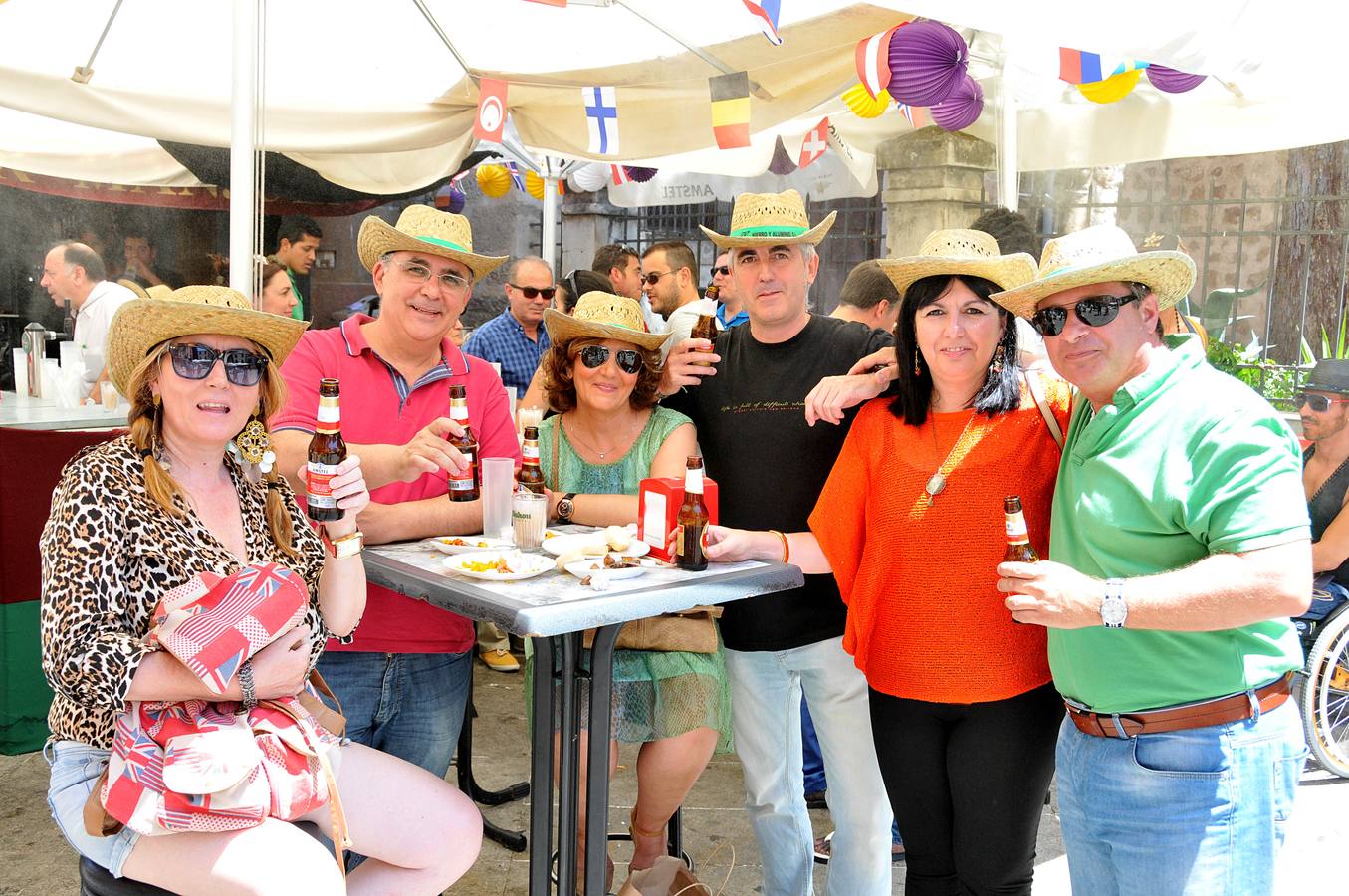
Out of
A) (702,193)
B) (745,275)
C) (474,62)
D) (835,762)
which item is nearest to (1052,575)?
(835,762)

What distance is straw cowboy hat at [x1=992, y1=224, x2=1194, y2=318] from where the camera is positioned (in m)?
2.24

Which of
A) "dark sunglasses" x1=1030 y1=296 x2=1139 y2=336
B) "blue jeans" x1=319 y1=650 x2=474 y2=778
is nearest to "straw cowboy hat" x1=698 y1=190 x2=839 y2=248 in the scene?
"dark sunglasses" x1=1030 y1=296 x2=1139 y2=336

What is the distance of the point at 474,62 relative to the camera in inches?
247

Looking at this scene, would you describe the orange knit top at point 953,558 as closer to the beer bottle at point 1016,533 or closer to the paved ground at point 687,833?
the beer bottle at point 1016,533

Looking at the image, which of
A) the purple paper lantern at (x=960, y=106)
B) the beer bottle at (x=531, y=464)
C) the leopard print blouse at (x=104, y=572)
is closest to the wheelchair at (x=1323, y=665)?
the purple paper lantern at (x=960, y=106)

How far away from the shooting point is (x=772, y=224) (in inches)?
133

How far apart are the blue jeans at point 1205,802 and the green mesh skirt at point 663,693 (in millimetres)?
1243

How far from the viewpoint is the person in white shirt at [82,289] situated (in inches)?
251

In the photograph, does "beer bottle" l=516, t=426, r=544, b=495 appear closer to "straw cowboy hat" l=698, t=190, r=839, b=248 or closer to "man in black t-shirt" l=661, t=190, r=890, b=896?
"man in black t-shirt" l=661, t=190, r=890, b=896

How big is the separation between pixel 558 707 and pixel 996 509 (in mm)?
1276

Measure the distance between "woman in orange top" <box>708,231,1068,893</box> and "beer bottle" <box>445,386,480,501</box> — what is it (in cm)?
72

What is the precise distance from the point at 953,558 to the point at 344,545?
147 centimetres

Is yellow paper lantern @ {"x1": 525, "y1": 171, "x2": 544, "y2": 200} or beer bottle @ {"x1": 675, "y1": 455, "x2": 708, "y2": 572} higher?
yellow paper lantern @ {"x1": 525, "y1": 171, "x2": 544, "y2": 200}

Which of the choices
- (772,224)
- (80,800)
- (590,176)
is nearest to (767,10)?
(772,224)
